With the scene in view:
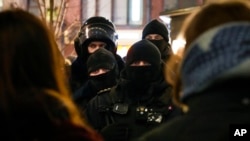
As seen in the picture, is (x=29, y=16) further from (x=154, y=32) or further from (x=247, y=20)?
(x=154, y=32)

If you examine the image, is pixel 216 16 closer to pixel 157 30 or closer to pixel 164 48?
pixel 164 48

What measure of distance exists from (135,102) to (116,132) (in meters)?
0.31

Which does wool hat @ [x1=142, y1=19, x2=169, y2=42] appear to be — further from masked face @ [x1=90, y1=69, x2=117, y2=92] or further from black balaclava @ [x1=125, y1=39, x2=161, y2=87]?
black balaclava @ [x1=125, y1=39, x2=161, y2=87]

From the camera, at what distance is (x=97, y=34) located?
603cm

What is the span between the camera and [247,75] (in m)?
2.09

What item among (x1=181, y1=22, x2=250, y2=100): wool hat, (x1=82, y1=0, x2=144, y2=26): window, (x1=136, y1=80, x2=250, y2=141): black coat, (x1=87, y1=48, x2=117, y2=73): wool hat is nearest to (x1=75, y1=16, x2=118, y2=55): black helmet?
(x1=87, y1=48, x2=117, y2=73): wool hat

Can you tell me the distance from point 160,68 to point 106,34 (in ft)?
4.80

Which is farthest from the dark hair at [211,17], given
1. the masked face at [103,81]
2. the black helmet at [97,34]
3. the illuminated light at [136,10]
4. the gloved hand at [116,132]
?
the illuminated light at [136,10]

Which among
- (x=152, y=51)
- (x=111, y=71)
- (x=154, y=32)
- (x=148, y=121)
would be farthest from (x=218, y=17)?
(x=154, y=32)

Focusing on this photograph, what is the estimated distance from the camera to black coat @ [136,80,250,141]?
2.10 m

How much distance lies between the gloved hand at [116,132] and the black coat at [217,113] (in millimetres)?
2164

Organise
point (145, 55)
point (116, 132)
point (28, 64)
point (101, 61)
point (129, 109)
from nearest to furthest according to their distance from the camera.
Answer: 1. point (28, 64)
2. point (116, 132)
3. point (129, 109)
4. point (145, 55)
5. point (101, 61)

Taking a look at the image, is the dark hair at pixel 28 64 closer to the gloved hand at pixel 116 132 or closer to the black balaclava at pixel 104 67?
the gloved hand at pixel 116 132

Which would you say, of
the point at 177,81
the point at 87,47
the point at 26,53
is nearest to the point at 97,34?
the point at 87,47
